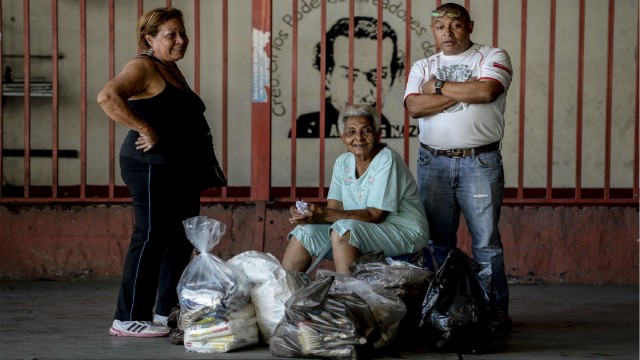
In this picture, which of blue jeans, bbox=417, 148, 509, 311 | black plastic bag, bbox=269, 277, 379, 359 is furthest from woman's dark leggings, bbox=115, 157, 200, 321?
blue jeans, bbox=417, 148, 509, 311

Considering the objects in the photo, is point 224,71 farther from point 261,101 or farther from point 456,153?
point 456,153

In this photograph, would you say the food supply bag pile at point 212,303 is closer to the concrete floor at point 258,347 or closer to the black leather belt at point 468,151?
the concrete floor at point 258,347

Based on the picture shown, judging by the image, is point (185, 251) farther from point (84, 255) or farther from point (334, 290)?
Answer: point (84, 255)

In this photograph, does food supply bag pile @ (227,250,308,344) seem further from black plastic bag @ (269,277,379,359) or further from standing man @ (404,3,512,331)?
standing man @ (404,3,512,331)

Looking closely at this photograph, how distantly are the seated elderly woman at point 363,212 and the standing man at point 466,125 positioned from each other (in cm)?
21

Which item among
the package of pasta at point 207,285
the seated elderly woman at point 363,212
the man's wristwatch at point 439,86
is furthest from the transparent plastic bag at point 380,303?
the man's wristwatch at point 439,86

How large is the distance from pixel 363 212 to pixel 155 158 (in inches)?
43.8

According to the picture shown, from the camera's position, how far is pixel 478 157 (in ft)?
16.7

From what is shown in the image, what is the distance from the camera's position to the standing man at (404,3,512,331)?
504cm

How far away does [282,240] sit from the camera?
6859mm

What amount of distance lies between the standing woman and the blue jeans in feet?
4.02

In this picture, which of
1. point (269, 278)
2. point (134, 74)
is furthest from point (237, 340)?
point (134, 74)

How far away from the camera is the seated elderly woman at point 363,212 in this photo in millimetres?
4988

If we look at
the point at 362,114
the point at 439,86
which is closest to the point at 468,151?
the point at 439,86
